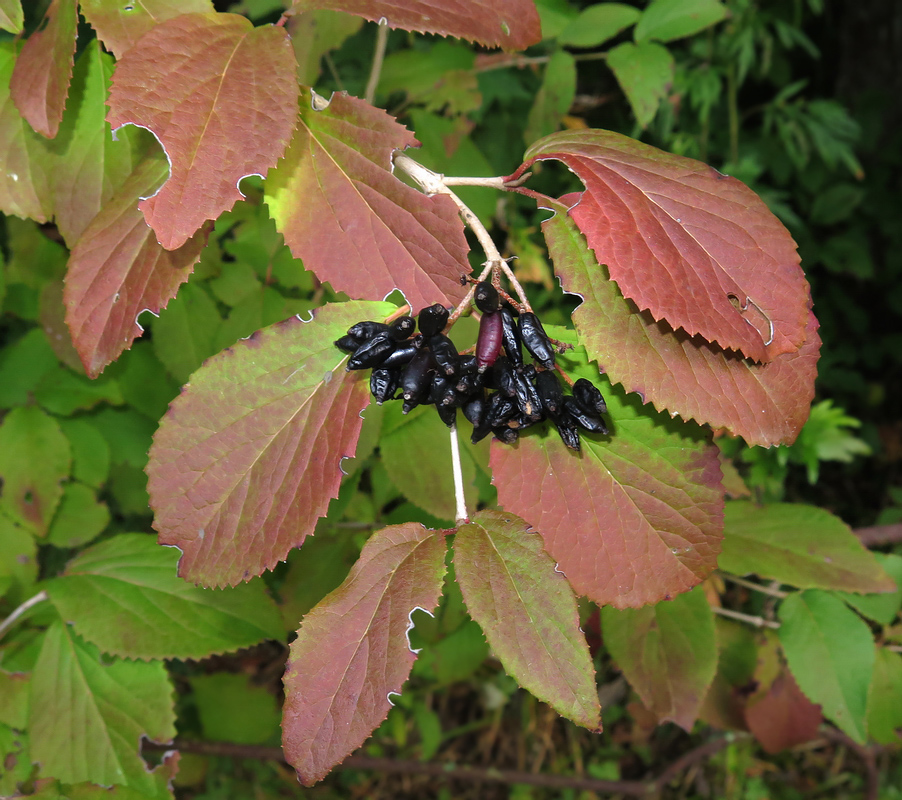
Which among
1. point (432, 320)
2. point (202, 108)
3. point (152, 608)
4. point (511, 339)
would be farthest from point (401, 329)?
point (152, 608)

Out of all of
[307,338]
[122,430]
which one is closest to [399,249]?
[307,338]

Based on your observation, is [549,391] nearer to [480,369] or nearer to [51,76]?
[480,369]

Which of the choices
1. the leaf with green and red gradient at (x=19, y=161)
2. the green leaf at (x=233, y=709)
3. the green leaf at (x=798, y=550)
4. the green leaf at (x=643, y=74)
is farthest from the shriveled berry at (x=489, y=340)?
the green leaf at (x=233, y=709)

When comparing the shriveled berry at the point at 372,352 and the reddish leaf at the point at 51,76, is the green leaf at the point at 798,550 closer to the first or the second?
the shriveled berry at the point at 372,352

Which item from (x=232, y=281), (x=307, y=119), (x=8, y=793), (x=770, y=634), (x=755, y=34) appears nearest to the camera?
(x=307, y=119)

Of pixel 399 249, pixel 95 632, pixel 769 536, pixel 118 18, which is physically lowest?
pixel 95 632

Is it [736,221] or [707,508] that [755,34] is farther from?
[707,508]
